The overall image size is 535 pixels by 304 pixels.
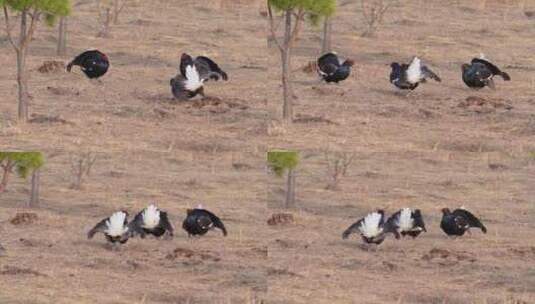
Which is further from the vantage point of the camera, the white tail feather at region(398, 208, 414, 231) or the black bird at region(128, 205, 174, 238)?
the black bird at region(128, 205, 174, 238)

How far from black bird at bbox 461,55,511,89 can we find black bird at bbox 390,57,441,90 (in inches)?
41.5

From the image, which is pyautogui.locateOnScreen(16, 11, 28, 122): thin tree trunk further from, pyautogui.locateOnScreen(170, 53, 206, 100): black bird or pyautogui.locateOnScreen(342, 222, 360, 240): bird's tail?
pyautogui.locateOnScreen(342, 222, 360, 240): bird's tail

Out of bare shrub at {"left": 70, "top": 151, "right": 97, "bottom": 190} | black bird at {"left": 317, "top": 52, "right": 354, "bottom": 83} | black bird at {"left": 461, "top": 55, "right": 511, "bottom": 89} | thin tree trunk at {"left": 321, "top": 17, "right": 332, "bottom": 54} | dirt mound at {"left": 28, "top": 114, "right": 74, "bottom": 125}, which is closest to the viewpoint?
dirt mound at {"left": 28, "top": 114, "right": 74, "bottom": 125}

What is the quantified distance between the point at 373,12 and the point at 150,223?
12927mm

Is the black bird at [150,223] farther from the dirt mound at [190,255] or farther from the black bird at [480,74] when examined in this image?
the black bird at [480,74]

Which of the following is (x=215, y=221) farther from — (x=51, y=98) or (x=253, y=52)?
(x=253, y=52)

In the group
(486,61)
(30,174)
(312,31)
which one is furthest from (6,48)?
(486,61)

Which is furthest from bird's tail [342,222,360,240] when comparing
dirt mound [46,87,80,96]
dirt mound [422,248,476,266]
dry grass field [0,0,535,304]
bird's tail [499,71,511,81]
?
dirt mound [46,87,80,96]

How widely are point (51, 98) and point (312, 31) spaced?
9.77 metres

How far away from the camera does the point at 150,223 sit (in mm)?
44531

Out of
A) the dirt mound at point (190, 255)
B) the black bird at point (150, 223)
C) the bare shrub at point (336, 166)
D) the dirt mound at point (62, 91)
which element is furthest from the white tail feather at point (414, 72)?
the dirt mound at point (62, 91)

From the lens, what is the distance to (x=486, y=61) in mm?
49188

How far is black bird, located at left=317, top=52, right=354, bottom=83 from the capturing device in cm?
4784

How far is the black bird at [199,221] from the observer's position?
44.1 metres
